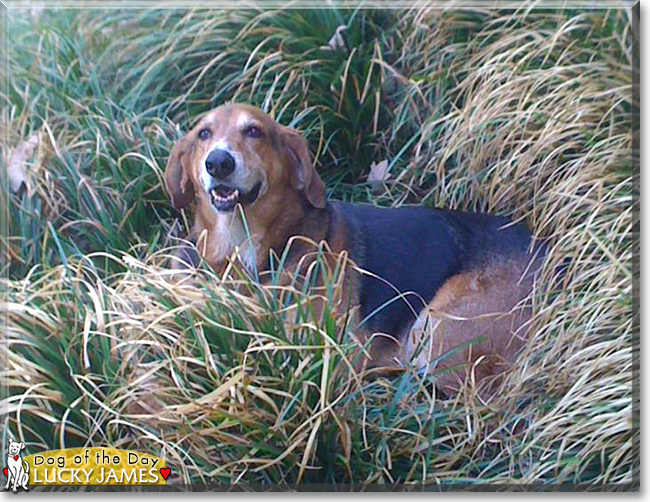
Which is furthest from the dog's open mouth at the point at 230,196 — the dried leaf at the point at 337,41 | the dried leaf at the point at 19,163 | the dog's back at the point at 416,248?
the dried leaf at the point at 19,163

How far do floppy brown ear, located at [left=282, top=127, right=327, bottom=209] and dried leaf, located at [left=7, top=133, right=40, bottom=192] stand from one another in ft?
2.87

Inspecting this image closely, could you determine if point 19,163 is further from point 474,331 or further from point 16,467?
point 474,331

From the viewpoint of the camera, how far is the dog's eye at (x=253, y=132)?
3.58 meters

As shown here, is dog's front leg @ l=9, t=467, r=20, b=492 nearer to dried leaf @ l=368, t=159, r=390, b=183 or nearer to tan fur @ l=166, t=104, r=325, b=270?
tan fur @ l=166, t=104, r=325, b=270

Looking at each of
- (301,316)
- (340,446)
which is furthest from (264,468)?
(301,316)

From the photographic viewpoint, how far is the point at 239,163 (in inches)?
138

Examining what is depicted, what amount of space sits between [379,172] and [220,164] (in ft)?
1.89

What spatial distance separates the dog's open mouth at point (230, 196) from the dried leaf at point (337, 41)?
1.81 feet

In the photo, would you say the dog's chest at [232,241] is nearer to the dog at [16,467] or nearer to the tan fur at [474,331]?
the tan fur at [474,331]

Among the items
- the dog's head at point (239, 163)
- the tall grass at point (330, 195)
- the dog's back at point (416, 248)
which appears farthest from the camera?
the dog's back at point (416, 248)

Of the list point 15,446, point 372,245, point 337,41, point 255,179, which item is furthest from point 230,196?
point 15,446

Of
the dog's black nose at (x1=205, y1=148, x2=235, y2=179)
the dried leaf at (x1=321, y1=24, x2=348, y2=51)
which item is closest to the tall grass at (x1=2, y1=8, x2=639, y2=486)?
the dried leaf at (x1=321, y1=24, x2=348, y2=51)

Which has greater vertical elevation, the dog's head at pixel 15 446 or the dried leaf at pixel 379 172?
the dried leaf at pixel 379 172

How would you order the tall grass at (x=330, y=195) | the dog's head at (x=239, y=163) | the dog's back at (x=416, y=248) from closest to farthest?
the tall grass at (x=330, y=195), the dog's head at (x=239, y=163), the dog's back at (x=416, y=248)
